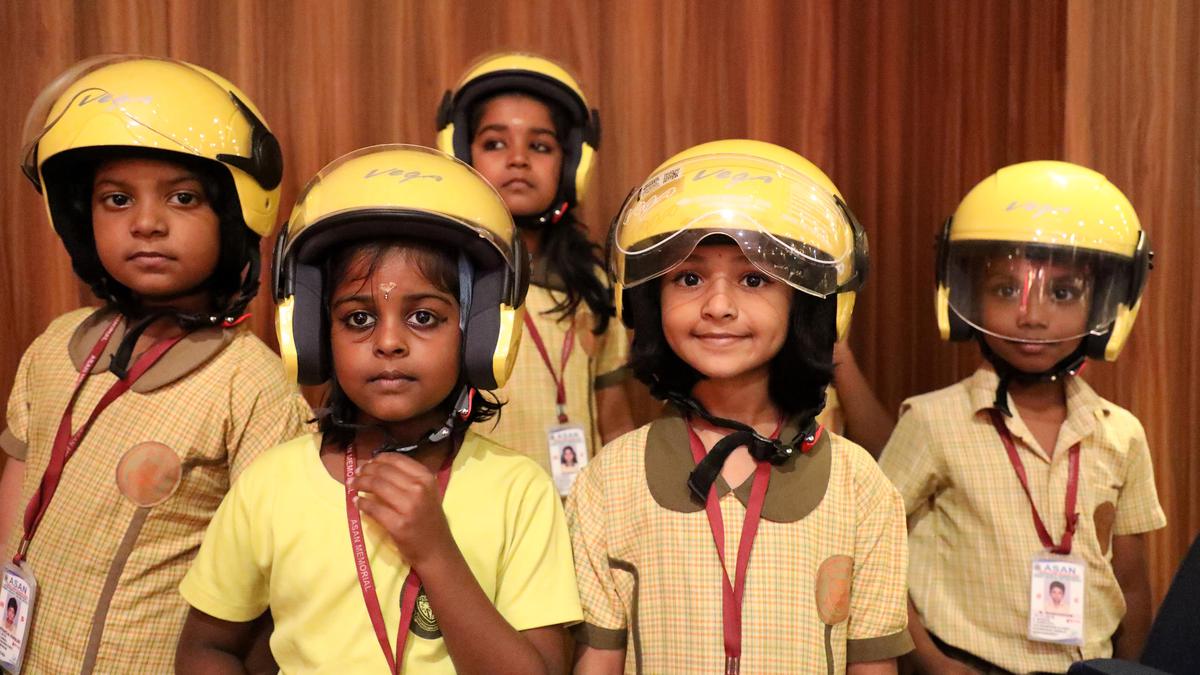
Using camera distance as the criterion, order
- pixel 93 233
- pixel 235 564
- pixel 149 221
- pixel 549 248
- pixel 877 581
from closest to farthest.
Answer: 1. pixel 235 564
2. pixel 877 581
3. pixel 149 221
4. pixel 93 233
5. pixel 549 248

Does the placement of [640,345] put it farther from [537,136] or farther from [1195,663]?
[1195,663]

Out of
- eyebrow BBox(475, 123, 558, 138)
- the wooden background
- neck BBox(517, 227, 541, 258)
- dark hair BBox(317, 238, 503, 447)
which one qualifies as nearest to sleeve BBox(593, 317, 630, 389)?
neck BBox(517, 227, 541, 258)

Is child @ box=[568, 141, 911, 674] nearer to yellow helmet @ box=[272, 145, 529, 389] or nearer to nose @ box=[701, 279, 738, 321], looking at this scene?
nose @ box=[701, 279, 738, 321]

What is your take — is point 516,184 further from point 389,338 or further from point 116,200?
point 389,338

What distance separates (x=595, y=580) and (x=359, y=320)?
610mm

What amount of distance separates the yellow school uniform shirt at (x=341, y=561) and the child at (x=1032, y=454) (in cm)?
106

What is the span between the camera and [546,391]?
9.27 ft

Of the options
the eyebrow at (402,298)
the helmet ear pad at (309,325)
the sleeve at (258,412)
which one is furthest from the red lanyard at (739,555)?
the sleeve at (258,412)

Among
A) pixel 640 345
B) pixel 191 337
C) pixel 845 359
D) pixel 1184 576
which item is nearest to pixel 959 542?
pixel 1184 576

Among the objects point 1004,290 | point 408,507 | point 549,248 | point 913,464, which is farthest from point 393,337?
point 1004,290

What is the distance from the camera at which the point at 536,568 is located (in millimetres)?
1859

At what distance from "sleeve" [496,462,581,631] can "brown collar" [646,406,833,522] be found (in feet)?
0.70

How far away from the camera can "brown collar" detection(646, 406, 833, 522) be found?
1984mm

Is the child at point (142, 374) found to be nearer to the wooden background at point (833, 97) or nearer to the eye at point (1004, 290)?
the wooden background at point (833, 97)
